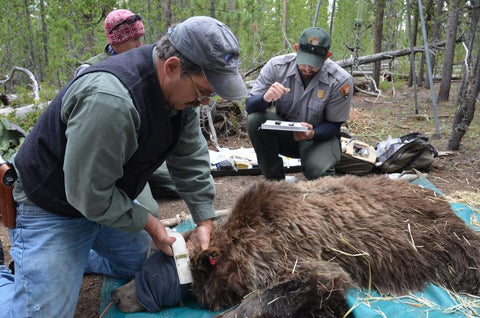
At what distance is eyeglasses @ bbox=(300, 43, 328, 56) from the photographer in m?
4.04

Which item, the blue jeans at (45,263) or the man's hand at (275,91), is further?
the man's hand at (275,91)

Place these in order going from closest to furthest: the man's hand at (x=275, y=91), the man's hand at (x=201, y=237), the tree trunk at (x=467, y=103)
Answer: the man's hand at (x=201, y=237), the man's hand at (x=275, y=91), the tree trunk at (x=467, y=103)

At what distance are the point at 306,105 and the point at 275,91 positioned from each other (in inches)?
19.8

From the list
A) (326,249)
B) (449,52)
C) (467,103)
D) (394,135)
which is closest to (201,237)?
(326,249)

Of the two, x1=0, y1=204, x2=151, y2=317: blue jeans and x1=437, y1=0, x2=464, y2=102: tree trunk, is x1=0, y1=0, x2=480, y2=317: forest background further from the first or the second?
x1=0, y1=204, x2=151, y2=317: blue jeans

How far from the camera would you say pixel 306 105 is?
4.39m

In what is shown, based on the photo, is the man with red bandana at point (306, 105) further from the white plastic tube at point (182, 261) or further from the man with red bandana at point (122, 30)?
the white plastic tube at point (182, 261)

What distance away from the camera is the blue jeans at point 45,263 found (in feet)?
6.75

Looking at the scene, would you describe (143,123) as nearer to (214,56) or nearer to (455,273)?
(214,56)

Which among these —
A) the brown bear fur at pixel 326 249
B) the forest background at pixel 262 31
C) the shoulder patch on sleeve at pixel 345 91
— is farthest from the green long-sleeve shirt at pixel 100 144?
the forest background at pixel 262 31

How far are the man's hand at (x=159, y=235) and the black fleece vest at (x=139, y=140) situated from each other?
21cm

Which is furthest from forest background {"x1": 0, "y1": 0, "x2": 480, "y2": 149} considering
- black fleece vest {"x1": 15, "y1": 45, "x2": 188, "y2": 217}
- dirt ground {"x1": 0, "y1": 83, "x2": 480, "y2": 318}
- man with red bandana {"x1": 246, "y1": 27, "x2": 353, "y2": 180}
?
black fleece vest {"x1": 15, "y1": 45, "x2": 188, "y2": 217}

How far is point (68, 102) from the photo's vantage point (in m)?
1.75

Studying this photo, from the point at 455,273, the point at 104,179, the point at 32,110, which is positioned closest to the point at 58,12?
the point at 32,110
